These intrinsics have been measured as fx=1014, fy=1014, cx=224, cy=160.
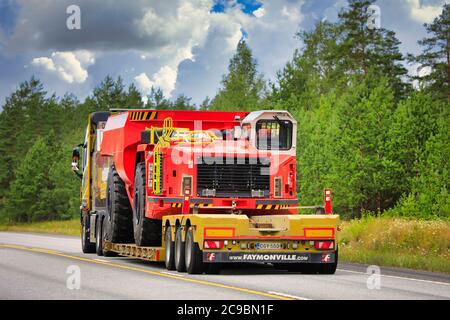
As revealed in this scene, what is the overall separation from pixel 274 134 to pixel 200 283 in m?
5.45

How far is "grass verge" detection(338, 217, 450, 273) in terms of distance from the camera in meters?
23.6

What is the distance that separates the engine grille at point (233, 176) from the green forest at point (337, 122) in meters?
15.0

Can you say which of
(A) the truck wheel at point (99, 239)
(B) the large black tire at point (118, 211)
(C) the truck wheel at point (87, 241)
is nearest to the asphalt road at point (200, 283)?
(B) the large black tire at point (118, 211)

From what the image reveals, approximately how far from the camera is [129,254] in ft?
80.6

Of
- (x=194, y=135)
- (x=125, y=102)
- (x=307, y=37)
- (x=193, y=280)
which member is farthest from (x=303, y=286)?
(x=125, y=102)

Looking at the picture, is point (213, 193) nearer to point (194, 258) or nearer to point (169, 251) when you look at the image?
point (169, 251)

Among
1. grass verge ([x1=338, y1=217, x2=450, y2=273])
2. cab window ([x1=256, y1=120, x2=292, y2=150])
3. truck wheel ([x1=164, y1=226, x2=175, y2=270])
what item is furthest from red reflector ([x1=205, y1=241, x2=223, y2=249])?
grass verge ([x1=338, y1=217, x2=450, y2=273])

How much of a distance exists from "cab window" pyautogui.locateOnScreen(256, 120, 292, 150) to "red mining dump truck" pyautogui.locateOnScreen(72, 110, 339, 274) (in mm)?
22

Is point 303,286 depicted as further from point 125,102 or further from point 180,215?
point 125,102

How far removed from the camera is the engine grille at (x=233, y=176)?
2130 centimetres

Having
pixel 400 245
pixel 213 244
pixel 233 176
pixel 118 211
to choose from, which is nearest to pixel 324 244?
pixel 213 244

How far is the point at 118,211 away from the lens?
25.4 m
